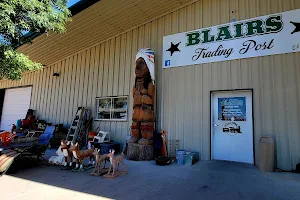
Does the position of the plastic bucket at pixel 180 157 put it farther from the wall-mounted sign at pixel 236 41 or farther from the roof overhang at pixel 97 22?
the roof overhang at pixel 97 22

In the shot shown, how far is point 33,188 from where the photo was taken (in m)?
3.56

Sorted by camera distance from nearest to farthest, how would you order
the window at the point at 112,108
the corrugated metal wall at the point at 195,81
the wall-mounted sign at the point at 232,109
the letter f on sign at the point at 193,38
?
the corrugated metal wall at the point at 195,81 → the wall-mounted sign at the point at 232,109 → the letter f on sign at the point at 193,38 → the window at the point at 112,108

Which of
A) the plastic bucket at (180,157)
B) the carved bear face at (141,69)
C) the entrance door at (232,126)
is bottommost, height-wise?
the plastic bucket at (180,157)

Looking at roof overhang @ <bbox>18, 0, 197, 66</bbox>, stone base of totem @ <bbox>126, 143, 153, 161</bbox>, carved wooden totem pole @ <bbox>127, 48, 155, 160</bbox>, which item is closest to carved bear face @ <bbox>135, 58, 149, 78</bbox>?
carved wooden totem pole @ <bbox>127, 48, 155, 160</bbox>

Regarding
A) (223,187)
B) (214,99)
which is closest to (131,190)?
(223,187)

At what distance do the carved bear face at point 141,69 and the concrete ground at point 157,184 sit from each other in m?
2.86

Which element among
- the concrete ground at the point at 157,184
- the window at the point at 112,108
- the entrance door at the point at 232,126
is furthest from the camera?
the window at the point at 112,108

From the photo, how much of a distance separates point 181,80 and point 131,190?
4026mm

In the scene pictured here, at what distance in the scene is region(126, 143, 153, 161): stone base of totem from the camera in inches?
235

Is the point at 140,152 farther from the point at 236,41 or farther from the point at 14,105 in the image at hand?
the point at 14,105

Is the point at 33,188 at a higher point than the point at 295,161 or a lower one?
lower

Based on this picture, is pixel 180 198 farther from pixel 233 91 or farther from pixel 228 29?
pixel 228 29

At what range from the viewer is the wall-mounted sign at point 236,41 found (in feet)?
17.0

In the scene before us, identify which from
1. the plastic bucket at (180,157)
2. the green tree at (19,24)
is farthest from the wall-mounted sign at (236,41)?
the green tree at (19,24)
